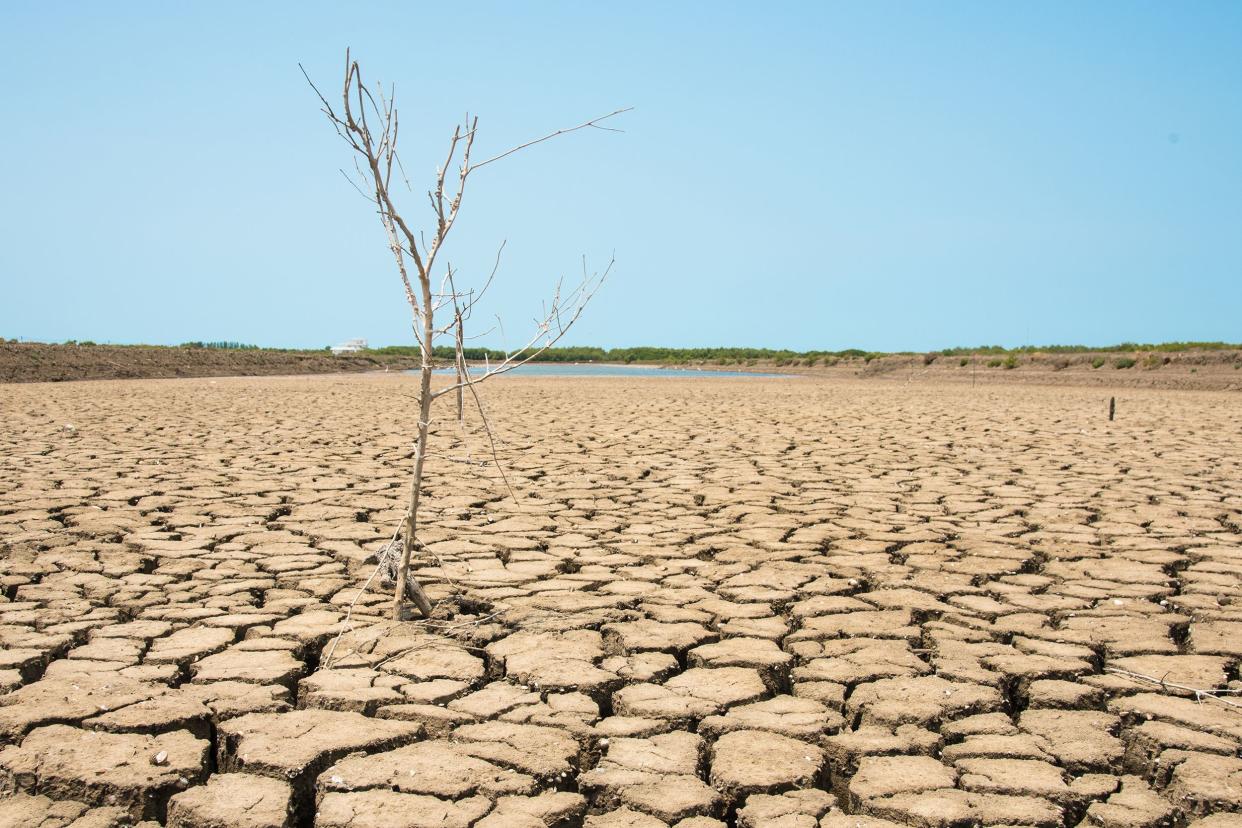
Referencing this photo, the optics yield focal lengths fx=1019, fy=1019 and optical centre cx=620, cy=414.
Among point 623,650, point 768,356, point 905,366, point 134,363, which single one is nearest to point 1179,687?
point 623,650

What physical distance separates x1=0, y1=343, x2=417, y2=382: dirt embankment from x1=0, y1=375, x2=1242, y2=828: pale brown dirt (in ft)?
41.0

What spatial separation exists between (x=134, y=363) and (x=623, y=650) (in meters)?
19.3

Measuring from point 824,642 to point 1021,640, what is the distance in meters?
0.52

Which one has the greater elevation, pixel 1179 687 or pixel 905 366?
pixel 905 366

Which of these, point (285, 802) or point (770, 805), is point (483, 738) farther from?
point (770, 805)

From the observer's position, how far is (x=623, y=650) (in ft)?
8.46

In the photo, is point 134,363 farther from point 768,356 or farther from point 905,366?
point 768,356

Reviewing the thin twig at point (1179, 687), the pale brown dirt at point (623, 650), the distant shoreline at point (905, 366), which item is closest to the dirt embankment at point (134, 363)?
the distant shoreline at point (905, 366)

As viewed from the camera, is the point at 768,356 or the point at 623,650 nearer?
the point at 623,650

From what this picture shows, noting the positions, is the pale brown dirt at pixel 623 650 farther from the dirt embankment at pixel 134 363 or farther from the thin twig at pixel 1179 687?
the dirt embankment at pixel 134 363

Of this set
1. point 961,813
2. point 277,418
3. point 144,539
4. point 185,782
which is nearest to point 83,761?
point 185,782

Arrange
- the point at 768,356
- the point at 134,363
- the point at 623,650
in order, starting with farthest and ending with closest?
1. the point at 768,356
2. the point at 134,363
3. the point at 623,650

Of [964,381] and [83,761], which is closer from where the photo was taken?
[83,761]

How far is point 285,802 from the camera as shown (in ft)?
5.78
